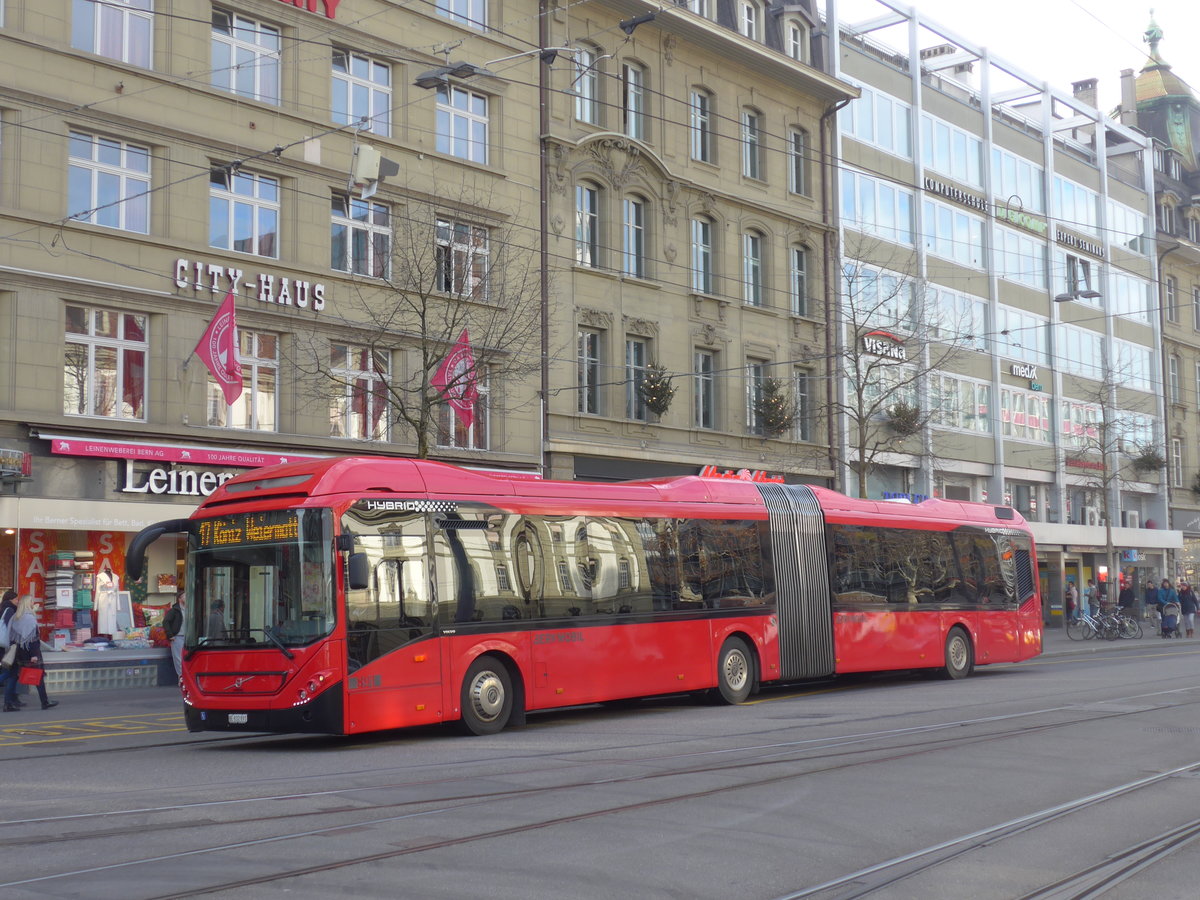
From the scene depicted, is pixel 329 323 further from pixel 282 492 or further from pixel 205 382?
pixel 282 492

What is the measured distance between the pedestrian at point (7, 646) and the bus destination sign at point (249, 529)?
5.95 metres

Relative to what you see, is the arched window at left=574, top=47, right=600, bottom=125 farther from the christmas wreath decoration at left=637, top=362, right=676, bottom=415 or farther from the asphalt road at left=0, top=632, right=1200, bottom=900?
the asphalt road at left=0, top=632, right=1200, bottom=900

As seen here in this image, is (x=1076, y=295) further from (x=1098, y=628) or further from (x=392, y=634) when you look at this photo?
(x=392, y=634)

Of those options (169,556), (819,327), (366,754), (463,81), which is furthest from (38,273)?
(819,327)

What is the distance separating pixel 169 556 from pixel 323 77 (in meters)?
9.69

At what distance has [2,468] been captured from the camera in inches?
864

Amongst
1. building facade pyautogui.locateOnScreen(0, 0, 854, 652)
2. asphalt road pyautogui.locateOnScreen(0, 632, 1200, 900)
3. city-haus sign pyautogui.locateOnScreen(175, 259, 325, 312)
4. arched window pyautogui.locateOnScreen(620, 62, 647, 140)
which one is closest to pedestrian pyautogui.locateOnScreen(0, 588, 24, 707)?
asphalt road pyautogui.locateOnScreen(0, 632, 1200, 900)

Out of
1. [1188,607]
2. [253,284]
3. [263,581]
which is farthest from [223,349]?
[1188,607]

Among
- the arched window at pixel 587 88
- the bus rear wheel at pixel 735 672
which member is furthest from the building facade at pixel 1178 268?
the bus rear wheel at pixel 735 672

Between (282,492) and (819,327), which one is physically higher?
(819,327)

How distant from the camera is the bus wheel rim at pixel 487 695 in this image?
50.7 feet

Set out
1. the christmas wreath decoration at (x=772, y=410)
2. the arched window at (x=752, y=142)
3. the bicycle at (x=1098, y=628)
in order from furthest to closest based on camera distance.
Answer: the bicycle at (x=1098, y=628) → the arched window at (x=752, y=142) → the christmas wreath decoration at (x=772, y=410)

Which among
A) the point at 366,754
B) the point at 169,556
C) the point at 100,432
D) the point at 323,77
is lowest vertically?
the point at 366,754

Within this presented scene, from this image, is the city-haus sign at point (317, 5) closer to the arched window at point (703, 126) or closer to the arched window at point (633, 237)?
the arched window at point (633, 237)
